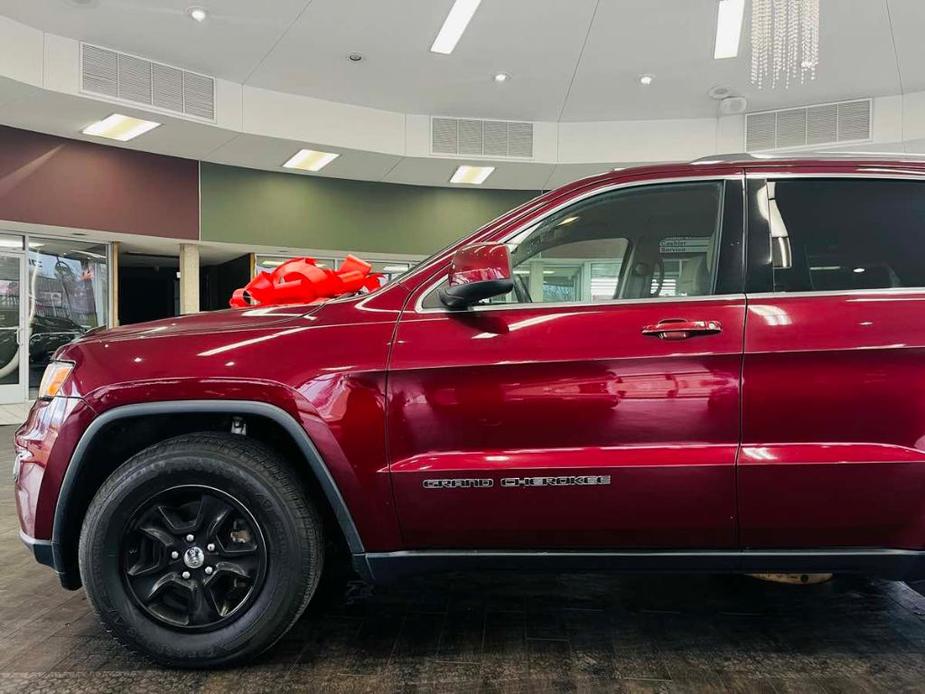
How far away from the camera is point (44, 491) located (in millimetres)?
1979

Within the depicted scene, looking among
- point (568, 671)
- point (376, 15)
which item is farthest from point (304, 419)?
point (376, 15)

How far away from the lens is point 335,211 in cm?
1159

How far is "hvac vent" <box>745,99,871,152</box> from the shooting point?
962 cm

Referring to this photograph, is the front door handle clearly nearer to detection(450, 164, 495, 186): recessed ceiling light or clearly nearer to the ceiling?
the ceiling

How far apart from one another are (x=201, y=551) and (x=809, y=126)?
10.7m

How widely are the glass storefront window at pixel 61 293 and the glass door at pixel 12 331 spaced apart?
13cm

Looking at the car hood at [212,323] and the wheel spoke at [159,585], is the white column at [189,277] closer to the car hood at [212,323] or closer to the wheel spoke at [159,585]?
the car hood at [212,323]

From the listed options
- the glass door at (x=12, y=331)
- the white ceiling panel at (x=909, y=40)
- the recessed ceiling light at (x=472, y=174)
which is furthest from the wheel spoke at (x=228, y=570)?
the glass door at (x=12, y=331)

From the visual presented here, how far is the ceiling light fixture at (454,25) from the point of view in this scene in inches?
284

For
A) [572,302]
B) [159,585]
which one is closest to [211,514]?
[159,585]

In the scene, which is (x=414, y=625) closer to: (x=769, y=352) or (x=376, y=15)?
(x=769, y=352)

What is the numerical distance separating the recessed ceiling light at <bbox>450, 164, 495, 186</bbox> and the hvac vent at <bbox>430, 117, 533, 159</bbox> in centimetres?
46

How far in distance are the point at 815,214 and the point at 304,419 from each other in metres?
1.69

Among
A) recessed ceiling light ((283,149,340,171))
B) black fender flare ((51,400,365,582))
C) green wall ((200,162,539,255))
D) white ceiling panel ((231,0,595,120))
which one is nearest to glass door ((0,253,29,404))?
green wall ((200,162,539,255))
